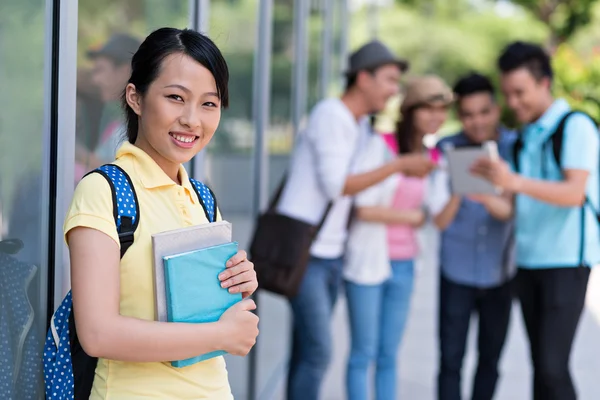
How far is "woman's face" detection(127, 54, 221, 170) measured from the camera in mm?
1855

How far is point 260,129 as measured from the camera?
5.05m

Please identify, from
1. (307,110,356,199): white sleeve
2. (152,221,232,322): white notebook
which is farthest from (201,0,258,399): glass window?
(152,221,232,322): white notebook

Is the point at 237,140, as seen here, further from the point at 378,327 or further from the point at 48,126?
the point at 48,126

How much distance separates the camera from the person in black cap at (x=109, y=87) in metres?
2.53

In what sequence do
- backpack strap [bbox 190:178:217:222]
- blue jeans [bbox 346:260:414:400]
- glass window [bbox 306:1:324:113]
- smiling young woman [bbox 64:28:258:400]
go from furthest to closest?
glass window [bbox 306:1:324:113], blue jeans [bbox 346:260:414:400], backpack strap [bbox 190:178:217:222], smiling young woman [bbox 64:28:258:400]

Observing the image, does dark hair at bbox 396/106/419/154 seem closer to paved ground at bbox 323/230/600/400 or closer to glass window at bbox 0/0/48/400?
paved ground at bbox 323/230/600/400

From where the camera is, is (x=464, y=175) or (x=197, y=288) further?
(x=464, y=175)

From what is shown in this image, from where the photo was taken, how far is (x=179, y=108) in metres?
1.87

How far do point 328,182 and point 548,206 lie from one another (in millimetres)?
942

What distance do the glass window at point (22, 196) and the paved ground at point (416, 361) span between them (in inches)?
82.6

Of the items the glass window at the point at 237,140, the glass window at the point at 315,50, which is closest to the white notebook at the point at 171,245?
the glass window at the point at 237,140

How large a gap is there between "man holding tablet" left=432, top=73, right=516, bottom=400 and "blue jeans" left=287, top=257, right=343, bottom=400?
551 mm

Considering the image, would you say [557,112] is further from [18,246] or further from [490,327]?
[18,246]

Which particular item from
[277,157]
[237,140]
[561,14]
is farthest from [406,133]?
[561,14]
